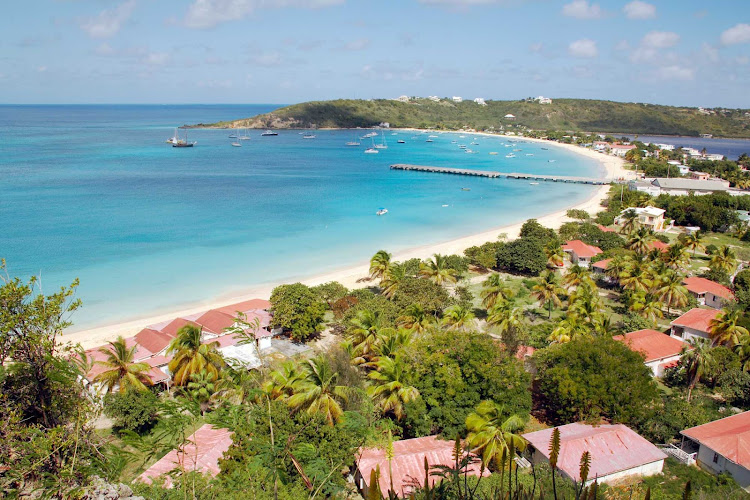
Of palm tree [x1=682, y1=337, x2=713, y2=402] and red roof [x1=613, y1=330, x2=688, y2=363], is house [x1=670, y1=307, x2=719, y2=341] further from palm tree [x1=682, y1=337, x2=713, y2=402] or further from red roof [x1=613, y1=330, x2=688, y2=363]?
palm tree [x1=682, y1=337, x2=713, y2=402]

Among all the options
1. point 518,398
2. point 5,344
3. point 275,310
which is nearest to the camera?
point 5,344

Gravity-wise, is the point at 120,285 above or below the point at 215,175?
below

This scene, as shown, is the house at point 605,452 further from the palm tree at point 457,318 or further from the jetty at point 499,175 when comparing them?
the jetty at point 499,175

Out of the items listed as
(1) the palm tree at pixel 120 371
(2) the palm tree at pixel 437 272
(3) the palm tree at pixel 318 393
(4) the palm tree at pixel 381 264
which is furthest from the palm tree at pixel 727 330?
(1) the palm tree at pixel 120 371

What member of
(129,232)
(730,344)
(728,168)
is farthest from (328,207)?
(728,168)

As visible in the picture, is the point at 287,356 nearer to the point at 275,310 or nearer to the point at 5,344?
the point at 275,310

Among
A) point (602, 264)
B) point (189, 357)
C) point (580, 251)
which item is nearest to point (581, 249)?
point (580, 251)

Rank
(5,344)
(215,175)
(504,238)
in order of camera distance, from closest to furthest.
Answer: (5,344) < (504,238) < (215,175)

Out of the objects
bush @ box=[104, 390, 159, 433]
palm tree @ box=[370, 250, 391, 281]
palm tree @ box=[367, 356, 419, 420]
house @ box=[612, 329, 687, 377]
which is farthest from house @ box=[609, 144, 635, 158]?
bush @ box=[104, 390, 159, 433]
